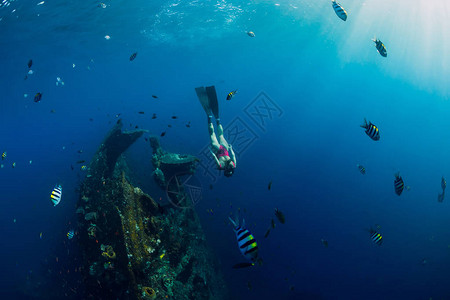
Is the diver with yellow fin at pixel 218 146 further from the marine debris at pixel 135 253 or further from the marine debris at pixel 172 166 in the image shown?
the marine debris at pixel 135 253

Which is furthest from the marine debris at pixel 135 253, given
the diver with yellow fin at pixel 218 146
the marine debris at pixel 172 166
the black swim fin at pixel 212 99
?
the black swim fin at pixel 212 99

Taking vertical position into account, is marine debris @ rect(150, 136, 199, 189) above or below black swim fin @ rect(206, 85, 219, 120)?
below

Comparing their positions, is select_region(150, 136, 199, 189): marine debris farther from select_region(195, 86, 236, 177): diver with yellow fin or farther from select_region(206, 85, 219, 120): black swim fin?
select_region(206, 85, 219, 120): black swim fin

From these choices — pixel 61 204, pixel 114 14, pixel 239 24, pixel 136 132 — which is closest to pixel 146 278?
pixel 136 132

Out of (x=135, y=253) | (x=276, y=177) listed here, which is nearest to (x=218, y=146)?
(x=135, y=253)

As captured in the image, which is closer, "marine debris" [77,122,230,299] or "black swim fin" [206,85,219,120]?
"marine debris" [77,122,230,299]

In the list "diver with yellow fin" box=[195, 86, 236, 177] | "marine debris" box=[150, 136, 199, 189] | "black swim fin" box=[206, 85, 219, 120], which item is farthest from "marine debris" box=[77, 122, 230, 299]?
"black swim fin" box=[206, 85, 219, 120]

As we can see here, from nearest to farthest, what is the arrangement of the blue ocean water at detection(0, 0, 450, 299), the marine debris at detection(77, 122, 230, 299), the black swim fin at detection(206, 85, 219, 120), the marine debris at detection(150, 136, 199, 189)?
1. the marine debris at detection(77, 122, 230, 299)
2. the black swim fin at detection(206, 85, 219, 120)
3. the marine debris at detection(150, 136, 199, 189)
4. the blue ocean water at detection(0, 0, 450, 299)

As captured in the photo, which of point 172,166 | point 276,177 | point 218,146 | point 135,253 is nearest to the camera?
point 135,253

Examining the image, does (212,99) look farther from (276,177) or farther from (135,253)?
(276,177)

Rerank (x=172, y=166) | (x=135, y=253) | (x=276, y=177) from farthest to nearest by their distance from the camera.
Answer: (x=276, y=177) → (x=172, y=166) → (x=135, y=253)

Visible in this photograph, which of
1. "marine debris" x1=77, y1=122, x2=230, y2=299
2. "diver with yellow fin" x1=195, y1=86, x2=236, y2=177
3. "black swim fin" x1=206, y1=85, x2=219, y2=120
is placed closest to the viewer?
"marine debris" x1=77, y1=122, x2=230, y2=299

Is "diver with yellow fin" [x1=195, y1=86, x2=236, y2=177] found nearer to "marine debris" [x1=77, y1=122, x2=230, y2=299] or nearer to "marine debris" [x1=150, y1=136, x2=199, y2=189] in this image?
"marine debris" [x1=150, y1=136, x2=199, y2=189]

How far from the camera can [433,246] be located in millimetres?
17266
